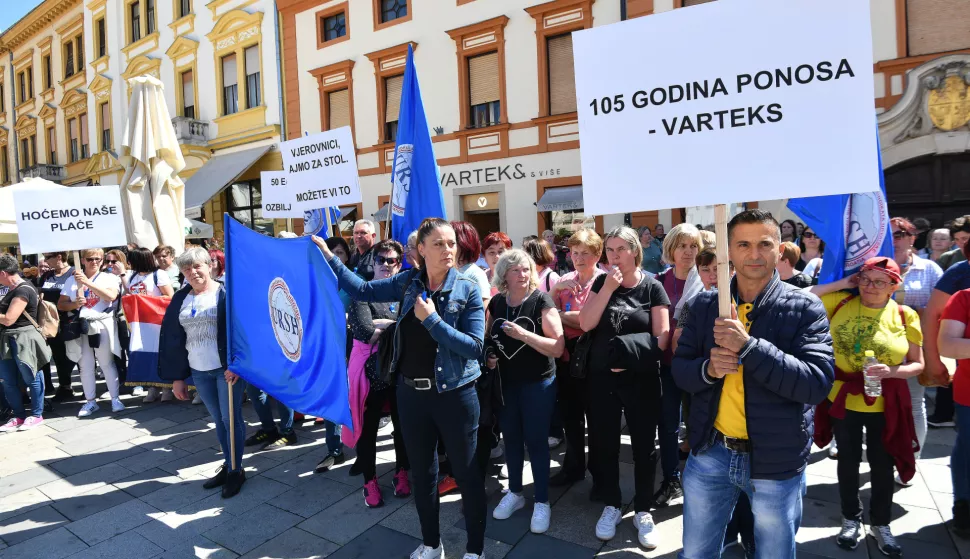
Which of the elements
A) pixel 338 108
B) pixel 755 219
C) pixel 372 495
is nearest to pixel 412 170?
pixel 372 495

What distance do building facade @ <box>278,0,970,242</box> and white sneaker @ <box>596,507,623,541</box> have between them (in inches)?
323

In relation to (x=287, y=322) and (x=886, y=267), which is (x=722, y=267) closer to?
(x=886, y=267)

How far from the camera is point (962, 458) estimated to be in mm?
3199

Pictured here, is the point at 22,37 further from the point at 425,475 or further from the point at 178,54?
the point at 425,475

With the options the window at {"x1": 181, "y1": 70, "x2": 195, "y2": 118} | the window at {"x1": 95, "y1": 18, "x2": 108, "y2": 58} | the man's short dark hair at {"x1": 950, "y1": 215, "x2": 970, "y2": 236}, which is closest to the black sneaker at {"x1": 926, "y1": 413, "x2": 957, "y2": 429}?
the man's short dark hair at {"x1": 950, "y1": 215, "x2": 970, "y2": 236}

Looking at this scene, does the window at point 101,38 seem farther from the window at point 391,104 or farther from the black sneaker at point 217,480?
the black sneaker at point 217,480

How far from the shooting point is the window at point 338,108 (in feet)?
52.0

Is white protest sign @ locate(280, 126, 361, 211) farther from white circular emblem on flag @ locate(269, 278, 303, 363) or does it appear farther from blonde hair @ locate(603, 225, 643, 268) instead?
blonde hair @ locate(603, 225, 643, 268)

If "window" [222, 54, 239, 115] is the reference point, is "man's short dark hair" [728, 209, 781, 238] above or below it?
below

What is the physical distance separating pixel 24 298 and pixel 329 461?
391 cm

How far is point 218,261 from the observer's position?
19.3ft

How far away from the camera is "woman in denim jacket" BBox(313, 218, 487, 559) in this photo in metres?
2.91

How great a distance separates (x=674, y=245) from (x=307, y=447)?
3.55 m

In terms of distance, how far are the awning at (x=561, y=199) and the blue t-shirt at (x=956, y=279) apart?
8643mm
